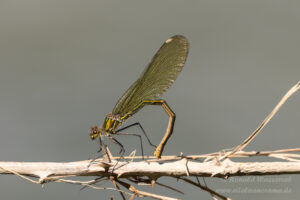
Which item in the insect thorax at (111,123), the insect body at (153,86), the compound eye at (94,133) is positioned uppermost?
the insect body at (153,86)

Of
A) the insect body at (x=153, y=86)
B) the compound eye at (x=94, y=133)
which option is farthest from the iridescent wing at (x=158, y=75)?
the compound eye at (x=94, y=133)

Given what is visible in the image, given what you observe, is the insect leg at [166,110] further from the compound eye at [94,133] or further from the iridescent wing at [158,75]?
the compound eye at [94,133]

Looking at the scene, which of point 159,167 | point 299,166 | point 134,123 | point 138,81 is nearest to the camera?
point 299,166

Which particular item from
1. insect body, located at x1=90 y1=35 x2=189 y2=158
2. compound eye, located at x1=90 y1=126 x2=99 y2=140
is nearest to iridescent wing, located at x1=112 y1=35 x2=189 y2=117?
insect body, located at x1=90 y1=35 x2=189 y2=158

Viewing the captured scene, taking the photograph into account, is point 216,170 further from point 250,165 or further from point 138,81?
point 138,81

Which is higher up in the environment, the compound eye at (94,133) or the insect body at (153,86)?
the insect body at (153,86)

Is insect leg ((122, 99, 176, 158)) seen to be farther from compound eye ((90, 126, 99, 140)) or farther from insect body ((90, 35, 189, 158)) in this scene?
compound eye ((90, 126, 99, 140))

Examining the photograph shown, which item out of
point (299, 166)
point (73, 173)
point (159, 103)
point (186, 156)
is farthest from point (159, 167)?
point (159, 103)
